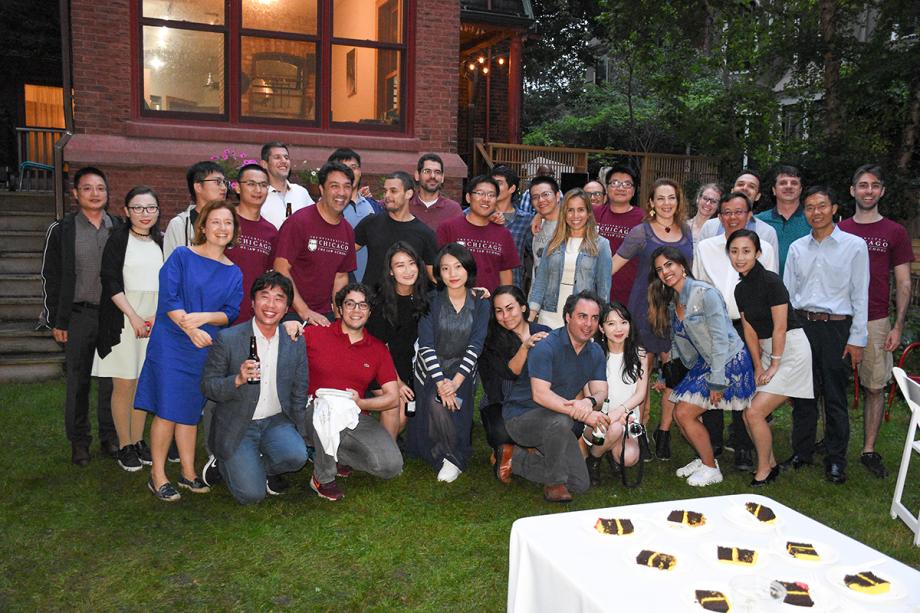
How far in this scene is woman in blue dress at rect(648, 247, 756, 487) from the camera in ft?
17.0

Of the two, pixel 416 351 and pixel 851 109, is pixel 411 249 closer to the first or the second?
pixel 416 351

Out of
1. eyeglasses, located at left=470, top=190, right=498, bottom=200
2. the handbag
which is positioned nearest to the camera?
the handbag

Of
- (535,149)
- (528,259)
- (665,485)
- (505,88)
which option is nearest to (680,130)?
(535,149)

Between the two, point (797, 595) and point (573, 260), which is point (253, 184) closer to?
point (573, 260)

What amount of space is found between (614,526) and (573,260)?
3199mm

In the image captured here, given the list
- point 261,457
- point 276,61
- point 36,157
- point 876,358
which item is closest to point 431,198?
point 261,457

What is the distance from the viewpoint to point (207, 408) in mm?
5254

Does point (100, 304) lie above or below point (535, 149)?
below

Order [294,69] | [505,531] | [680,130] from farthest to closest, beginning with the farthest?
[680,130], [294,69], [505,531]

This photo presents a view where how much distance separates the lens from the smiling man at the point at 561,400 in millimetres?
4969

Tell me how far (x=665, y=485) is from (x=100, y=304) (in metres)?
4.12

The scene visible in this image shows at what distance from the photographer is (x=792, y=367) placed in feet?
17.6

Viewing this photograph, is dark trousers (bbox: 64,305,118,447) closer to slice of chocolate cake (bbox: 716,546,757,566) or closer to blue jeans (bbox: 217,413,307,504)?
blue jeans (bbox: 217,413,307,504)

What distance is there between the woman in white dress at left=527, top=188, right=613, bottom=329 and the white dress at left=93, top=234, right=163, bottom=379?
272 cm
